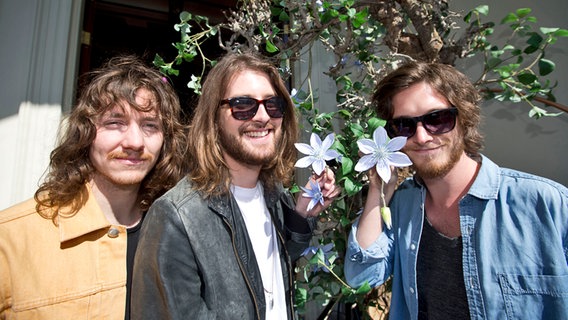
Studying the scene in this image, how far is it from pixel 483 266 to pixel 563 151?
110 inches

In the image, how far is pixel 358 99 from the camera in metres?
1.67

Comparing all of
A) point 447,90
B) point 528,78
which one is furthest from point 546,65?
point 447,90

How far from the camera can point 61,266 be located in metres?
1.05

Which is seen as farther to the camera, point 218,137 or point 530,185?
point 218,137

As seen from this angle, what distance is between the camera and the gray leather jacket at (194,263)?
0.92 meters

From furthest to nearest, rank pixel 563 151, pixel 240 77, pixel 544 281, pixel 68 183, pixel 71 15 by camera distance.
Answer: pixel 563 151
pixel 71 15
pixel 240 77
pixel 68 183
pixel 544 281

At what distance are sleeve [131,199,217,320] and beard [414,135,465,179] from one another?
84 cm

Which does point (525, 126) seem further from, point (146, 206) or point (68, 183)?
point (68, 183)

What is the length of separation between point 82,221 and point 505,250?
1.38m

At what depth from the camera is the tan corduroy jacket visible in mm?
1002

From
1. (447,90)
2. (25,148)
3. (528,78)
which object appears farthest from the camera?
(25,148)

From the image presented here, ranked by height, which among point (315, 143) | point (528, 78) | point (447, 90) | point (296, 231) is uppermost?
point (528, 78)

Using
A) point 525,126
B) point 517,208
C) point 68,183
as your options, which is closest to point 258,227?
point 68,183

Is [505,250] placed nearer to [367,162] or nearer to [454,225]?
[454,225]
